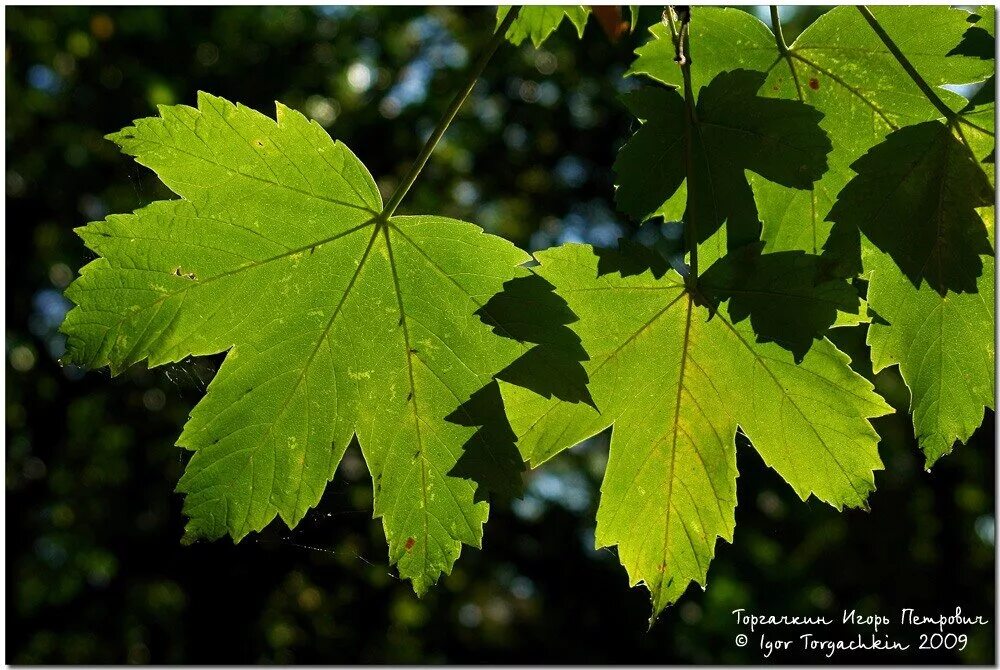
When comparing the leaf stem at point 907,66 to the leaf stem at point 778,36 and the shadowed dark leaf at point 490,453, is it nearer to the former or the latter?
the leaf stem at point 778,36

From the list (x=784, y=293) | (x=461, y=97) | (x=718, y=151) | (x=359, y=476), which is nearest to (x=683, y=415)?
(x=784, y=293)

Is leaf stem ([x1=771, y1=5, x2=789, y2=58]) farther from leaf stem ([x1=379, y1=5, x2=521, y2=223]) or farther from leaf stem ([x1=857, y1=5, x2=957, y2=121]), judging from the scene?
leaf stem ([x1=379, y1=5, x2=521, y2=223])

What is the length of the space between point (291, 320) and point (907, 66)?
92 cm

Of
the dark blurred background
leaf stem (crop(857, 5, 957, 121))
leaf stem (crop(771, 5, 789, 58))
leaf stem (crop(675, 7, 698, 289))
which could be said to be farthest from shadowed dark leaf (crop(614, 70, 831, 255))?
the dark blurred background

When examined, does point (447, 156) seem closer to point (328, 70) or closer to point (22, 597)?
point (328, 70)

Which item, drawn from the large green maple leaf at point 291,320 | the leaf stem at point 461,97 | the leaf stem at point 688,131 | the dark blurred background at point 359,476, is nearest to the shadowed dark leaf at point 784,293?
the leaf stem at point 688,131

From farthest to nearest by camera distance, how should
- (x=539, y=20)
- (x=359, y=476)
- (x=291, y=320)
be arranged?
(x=359, y=476) → (x=291, y=320) → (x=539, y=20)

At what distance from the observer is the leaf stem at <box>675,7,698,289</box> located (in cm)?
112

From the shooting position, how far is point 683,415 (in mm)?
1211

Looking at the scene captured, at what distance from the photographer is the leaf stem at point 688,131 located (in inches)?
44.3

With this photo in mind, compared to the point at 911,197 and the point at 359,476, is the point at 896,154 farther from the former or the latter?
the point at 359,476

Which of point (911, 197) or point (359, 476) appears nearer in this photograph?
point (911, 197)

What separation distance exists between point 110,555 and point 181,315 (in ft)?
25.8

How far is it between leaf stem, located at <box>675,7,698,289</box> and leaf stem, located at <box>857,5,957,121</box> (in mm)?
282
